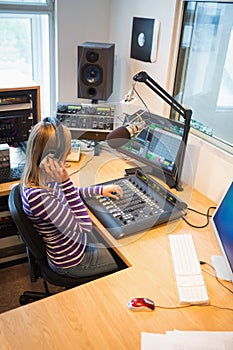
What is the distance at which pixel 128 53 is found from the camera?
238 centimetres

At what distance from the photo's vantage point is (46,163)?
4.60 ft

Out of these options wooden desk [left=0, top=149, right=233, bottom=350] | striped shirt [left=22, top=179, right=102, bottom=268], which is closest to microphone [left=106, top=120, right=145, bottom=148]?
striped shirt [left=22, top=179, right=102, bottom=268]

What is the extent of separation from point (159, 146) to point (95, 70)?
2.36ft

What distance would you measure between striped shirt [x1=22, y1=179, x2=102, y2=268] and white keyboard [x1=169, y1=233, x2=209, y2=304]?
398 mm

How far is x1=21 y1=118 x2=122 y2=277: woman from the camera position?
1.38 meters

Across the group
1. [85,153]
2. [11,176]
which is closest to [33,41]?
[85,153]

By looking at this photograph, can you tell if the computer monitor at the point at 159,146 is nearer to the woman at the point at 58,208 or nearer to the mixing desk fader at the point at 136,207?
the mixing desk fader at the point at 136,207

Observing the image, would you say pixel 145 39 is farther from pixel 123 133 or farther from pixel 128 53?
pixel 123 133

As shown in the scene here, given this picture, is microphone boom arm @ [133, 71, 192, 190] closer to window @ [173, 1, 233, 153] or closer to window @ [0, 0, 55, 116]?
window @ [173, 1, 233, 153]

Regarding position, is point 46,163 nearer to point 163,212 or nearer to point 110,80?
point 163,212

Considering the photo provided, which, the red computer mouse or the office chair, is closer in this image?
the red computer mouse

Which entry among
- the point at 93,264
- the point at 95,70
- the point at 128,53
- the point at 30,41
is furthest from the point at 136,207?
the point at 30,41

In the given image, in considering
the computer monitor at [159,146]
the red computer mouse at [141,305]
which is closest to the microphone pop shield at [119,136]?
the computer monitor at [159,146]

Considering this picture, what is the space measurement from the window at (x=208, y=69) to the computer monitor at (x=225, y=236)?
41cm
